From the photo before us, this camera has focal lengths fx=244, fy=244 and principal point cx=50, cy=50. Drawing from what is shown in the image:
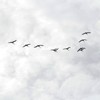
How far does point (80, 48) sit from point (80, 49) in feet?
4.89

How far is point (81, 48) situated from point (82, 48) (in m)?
0.88

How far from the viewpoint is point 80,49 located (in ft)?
633

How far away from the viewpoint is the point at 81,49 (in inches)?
7623

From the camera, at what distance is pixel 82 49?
19488 centimetres

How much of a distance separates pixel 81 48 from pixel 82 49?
2.07 m

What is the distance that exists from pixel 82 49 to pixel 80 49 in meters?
2.62

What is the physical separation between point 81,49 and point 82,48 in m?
1.36

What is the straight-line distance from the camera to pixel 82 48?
192750 mm

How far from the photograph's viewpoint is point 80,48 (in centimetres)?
19425

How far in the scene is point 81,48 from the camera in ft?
634

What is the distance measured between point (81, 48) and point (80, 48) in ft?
3.94
